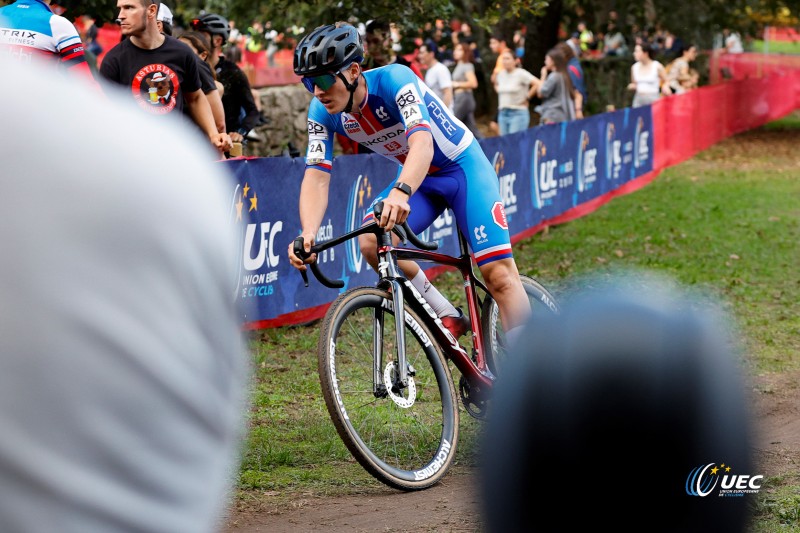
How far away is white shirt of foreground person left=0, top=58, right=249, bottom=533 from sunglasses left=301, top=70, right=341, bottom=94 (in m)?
3.85

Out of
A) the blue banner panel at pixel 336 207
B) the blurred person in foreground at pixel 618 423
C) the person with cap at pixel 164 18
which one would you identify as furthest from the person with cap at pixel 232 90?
the blurred person in foreground at pixel 618 423

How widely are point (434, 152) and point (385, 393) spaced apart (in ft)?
3.91

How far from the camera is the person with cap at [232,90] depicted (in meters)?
8.98

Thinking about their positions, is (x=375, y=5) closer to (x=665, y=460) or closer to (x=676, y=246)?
(x=676, y=246)

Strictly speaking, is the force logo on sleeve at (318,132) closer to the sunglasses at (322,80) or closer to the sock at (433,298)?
the sunglasses at (322,80)

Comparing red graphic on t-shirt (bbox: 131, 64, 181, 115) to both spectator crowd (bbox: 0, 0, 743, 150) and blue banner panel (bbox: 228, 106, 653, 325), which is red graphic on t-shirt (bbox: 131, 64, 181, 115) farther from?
blue banner panel (bbox: 228, 106, 653, 325)

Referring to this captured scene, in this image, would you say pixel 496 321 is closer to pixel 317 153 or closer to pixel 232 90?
pixel 317 153

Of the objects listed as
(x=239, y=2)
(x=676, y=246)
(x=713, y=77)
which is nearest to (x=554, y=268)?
(x=676, y=246)

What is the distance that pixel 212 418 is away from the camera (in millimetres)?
1121

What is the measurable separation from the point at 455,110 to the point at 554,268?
5.91 meters

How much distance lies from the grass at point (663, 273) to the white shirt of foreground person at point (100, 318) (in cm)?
92

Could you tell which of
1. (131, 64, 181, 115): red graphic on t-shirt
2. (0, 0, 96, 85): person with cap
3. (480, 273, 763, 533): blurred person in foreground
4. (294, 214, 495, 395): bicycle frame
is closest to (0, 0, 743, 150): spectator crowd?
(131, 64, 181, 115): red graphic on t-shirt

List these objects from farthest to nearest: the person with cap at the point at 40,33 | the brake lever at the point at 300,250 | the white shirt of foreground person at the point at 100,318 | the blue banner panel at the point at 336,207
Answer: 1. the blue banner panel at the point at 336,207
2. the person with cap at the point at 40,33
3. the brake lever at the point at 300,250
4. the white shirt of foreground person at the point at 100,318

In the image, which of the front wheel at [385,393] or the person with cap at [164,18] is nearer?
the front wheel at [385,393]
